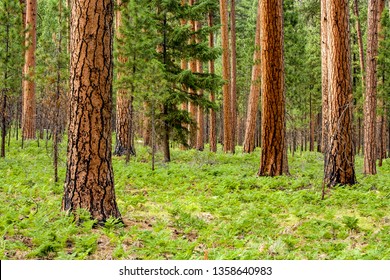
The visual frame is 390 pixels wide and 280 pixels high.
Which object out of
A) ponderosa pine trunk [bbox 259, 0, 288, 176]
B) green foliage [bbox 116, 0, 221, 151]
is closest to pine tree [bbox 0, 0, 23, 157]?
green foliage [bbox 116, 0, 221, 151]

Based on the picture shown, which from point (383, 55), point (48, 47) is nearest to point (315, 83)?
point (383, 55)

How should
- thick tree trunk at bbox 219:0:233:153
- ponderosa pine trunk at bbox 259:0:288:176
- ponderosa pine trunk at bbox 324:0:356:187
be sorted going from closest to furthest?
ponderosa pine trunk at bbox 324:0:356:187, ponderosa pine trunk at bbox 259:0:288:176, thick tree trunk at bbox 219:0:233:153

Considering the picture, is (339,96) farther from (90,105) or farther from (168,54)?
(168,54)

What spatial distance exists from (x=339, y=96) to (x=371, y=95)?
4.50m

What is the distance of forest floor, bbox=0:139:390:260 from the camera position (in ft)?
17.0

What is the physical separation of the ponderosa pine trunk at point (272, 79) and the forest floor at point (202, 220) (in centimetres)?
107

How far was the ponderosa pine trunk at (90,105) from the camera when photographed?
A: 5773 millimetres

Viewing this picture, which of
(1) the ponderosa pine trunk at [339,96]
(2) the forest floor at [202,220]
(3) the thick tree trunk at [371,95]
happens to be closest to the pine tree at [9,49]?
(2) the forest floor at [202,220]

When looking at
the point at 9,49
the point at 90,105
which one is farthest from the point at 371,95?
the point at 9,49

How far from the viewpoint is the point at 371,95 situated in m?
13.6

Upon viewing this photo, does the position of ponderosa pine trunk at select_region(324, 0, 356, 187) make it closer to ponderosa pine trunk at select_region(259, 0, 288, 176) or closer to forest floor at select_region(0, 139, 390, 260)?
forest floor at select_region(0, 139, 390, 260)

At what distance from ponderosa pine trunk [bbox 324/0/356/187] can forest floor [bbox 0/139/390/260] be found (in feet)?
1.75

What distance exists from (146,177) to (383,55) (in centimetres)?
1628
